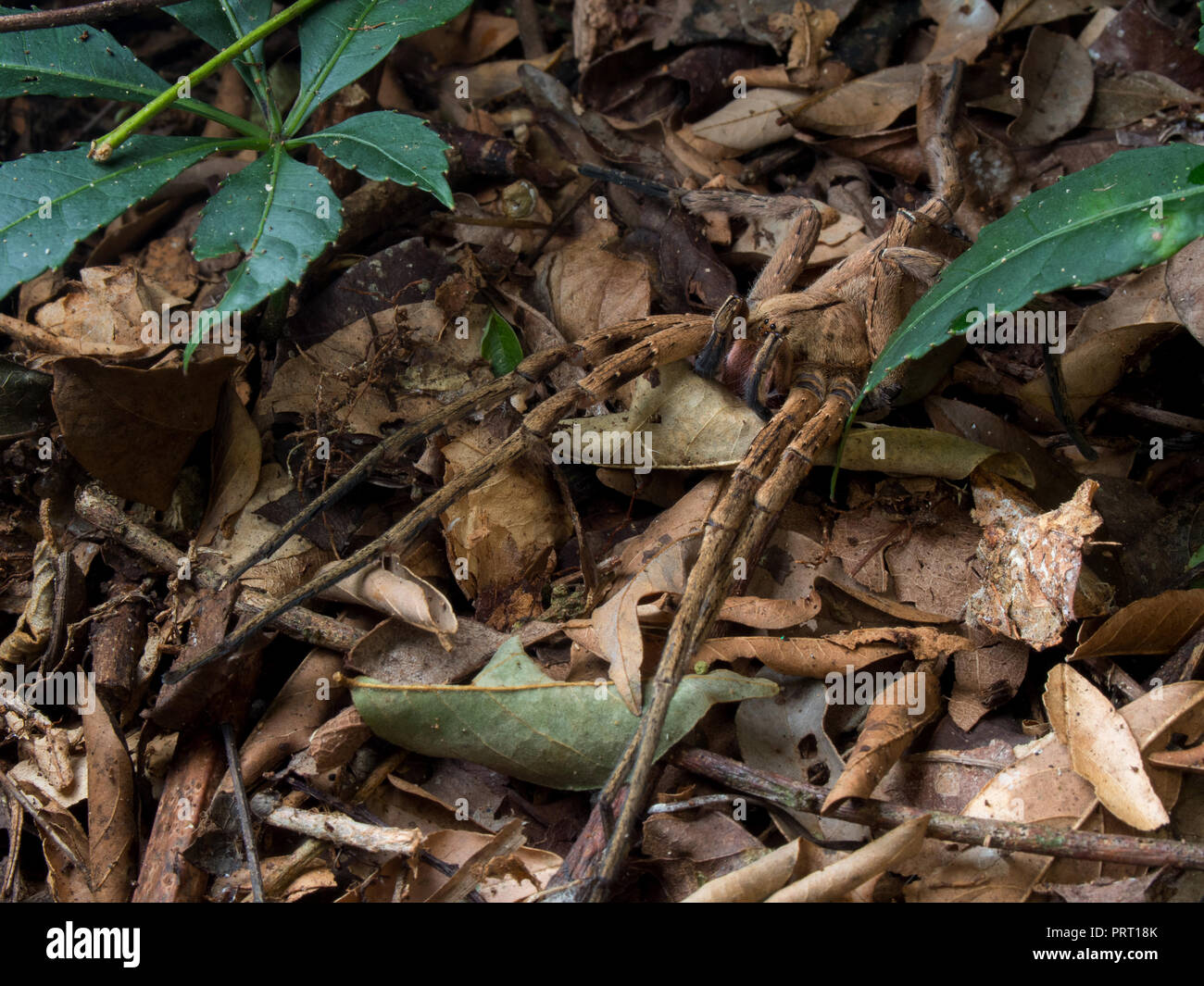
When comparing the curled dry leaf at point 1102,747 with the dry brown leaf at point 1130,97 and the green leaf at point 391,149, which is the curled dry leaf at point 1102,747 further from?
the dry brown leaf at point 1130,97

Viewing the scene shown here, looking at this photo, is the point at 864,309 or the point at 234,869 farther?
the point at 864,309

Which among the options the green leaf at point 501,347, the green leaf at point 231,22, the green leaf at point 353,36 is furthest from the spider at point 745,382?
the green leaf at point 231,22

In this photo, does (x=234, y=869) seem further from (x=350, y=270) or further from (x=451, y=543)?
(x=350, y=270)

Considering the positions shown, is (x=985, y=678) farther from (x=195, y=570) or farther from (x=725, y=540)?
(x=195, y=570)

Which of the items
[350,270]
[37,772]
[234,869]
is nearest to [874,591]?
[234,869]

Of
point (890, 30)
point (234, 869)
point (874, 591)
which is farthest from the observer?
point (890, 30)

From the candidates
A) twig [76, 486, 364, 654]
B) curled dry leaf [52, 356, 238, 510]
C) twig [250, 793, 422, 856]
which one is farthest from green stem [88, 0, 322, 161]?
twig [250, 793, 422, 856]

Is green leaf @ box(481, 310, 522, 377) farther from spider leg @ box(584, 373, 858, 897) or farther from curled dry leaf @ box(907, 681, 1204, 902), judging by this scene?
curled dry leaf @ box(907, 681, 1204, 902)
